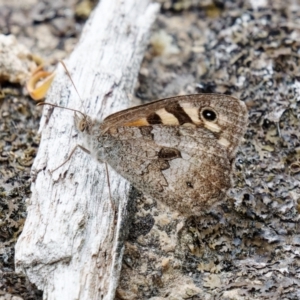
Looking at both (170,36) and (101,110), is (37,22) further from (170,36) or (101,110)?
(101,110)

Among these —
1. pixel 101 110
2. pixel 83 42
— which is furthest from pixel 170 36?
pixel 101 110

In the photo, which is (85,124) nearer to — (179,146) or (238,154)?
(179,146)

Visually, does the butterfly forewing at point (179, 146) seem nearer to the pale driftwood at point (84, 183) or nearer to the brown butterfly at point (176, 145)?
the brown butterfly at point (176, 145)

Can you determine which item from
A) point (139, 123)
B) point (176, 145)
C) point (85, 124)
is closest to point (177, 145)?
point (176, 145)

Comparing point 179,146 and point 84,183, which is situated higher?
point 179,146

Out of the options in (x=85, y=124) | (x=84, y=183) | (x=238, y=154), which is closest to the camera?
(x=84, y=183)

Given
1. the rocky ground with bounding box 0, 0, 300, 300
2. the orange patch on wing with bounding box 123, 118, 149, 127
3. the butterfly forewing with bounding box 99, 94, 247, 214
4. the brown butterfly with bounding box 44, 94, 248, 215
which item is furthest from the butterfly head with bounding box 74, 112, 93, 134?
the rocky ground with bounding box 0, 0, 300, 300
